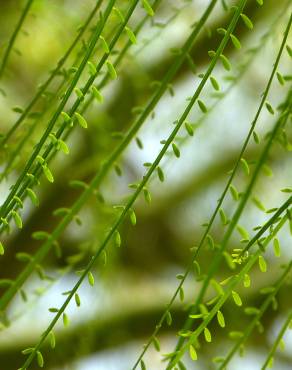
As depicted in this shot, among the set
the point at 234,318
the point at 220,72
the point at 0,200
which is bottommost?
the point at 234,318

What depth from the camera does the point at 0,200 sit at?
1009 mm

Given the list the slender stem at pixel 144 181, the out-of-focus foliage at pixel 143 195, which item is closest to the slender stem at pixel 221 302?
the slender stem at pixel 144 181

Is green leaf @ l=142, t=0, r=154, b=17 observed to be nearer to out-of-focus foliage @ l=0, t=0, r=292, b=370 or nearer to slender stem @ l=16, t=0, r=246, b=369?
slender stem @ l=16, t=0, r=246, b=369

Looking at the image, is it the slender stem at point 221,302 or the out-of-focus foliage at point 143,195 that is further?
the out-of-focus foliage at point 143,195

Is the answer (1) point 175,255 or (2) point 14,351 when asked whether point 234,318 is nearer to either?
(2) point 14,351

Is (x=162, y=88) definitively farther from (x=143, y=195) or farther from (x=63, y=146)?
(x=143, y=195)

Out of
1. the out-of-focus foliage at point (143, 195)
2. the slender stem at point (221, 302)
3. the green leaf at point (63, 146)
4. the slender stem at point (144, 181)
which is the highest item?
the out-of-focus foliage at point (143, 195)

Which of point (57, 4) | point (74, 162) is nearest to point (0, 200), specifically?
point (74, 162)

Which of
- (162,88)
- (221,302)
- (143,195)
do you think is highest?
(143,195)

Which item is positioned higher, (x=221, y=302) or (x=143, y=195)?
(x=143, y=195)

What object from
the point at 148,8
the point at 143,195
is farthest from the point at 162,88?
the point at 143,195

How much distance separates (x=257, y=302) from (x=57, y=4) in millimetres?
423

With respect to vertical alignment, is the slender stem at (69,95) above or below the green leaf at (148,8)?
below

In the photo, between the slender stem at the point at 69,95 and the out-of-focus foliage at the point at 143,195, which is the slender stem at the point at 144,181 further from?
the out-of-focus foliage at the point at 143,195
